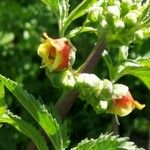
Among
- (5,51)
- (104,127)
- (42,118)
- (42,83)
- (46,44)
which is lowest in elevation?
(104,127)

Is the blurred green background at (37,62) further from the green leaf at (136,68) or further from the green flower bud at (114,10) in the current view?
the green flower bud at (114,10)

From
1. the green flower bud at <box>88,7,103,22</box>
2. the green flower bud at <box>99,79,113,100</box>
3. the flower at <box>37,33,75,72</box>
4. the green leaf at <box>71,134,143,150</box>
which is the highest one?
the green flower bud at <box>88,7,103,22</box>

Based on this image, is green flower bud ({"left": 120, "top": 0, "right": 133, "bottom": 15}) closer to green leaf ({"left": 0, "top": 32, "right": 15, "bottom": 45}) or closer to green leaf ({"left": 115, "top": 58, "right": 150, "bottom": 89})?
green leaf ({"left": 115, "top": 58, "right": 150, "bottom": 89})

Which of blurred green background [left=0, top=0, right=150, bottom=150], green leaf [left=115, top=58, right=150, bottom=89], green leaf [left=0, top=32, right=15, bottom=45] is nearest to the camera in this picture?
green leaf [left=115, top=58, right=150, bottom=89]

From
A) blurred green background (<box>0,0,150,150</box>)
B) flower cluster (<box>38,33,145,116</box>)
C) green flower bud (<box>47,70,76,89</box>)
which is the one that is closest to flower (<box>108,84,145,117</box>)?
flower cluster (<box>38,33,145,116</box>)

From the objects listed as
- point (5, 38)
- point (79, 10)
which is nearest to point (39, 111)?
point (79, 10)

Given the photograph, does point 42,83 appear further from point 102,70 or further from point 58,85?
point 58,85

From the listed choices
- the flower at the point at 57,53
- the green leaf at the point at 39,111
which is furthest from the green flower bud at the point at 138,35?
the green leaf at the point at 39,111

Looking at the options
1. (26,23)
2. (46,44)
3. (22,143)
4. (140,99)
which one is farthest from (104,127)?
(46,44)
